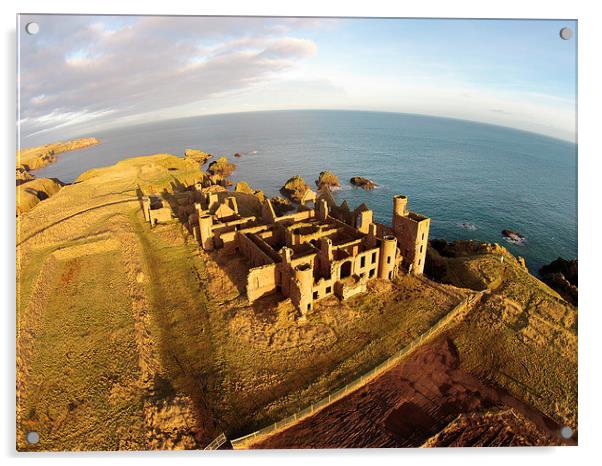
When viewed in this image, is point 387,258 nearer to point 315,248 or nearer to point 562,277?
point 315,248

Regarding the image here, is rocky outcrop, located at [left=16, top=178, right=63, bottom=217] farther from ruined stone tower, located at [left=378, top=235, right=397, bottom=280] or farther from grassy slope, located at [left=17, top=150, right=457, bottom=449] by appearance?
ruined stone tower, located at [left=378, top=235, right=397, bottom=280]

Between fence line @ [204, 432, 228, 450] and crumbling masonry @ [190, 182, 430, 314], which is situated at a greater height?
crumbling masonry @ [190, 182, 430, 314]

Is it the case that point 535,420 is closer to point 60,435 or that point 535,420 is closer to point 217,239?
point 60,435

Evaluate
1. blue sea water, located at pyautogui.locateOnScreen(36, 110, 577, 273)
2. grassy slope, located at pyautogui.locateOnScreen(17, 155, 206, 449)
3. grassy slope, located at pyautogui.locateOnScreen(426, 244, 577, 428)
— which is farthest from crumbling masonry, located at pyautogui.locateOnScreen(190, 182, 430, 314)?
blue sea water, located at pyautogui.locateOnScreen(36, 110, 577, 273)

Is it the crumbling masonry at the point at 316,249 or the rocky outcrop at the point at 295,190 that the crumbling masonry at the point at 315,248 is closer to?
the crumbling masonry at the point at 316,249

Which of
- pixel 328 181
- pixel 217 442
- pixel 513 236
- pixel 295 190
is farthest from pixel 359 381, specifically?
pixel 328 181

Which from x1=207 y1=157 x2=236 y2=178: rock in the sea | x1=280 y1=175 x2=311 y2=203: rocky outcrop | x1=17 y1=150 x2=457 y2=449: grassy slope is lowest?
x1=17 y1=150 x2=457 y2=449: grassy slope
